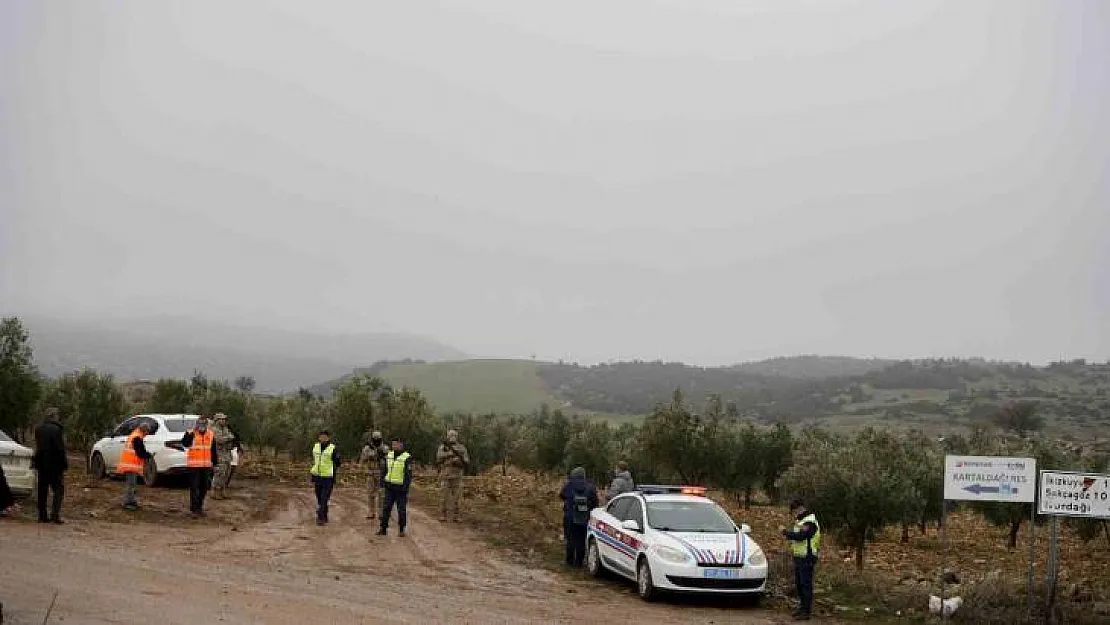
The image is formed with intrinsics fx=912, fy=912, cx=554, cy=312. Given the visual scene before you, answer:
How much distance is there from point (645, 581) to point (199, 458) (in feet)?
33.9

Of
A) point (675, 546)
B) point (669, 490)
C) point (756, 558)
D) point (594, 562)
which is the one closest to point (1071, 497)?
point (756, 558)

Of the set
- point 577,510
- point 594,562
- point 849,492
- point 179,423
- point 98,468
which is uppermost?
point 179,423

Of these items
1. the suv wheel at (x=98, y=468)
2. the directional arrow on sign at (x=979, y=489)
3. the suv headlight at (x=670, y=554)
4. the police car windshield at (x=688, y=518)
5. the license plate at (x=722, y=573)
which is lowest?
the suv wheel at (x=98, y=468)

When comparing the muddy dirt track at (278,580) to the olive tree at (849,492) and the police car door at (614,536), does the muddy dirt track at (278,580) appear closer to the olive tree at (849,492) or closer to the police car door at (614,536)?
the police car door at (614,536)

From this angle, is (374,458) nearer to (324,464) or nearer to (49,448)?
(324,464)

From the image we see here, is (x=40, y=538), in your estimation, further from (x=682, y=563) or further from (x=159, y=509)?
(x=682, y=563)

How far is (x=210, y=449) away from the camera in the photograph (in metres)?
19.5

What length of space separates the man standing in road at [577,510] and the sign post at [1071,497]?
7723 mm

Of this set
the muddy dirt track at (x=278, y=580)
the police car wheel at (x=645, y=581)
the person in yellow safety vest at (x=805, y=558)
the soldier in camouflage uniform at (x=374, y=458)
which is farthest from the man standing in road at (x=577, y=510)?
the soldier in camouflage uniform at (x=374, y=458)

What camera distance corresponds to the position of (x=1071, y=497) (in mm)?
13328

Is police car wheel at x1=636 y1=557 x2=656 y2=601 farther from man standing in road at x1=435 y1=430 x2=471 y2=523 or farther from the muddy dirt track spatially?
man standing in road at x1=435 y1=430 x2=471 y2=523

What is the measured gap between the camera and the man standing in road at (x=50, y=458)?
16078 mm

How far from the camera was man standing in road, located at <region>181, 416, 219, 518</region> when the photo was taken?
757 inches

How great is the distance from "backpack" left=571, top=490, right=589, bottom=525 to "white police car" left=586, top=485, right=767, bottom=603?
2.59 ft
